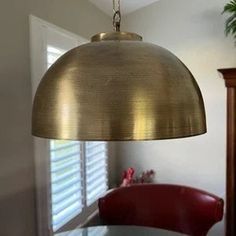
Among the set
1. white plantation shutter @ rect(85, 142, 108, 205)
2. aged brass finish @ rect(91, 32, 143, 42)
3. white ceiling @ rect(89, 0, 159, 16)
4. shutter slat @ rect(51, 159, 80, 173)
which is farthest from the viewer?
white ceiling @ rect(89, 0, 159, 16)

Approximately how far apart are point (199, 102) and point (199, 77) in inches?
84.9

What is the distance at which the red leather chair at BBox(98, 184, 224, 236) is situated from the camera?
191 centimetres

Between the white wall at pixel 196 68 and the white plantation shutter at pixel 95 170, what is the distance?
476 mm

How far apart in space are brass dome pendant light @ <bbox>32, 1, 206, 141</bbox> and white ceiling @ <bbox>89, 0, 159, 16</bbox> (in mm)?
1897

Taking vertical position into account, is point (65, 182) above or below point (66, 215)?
above

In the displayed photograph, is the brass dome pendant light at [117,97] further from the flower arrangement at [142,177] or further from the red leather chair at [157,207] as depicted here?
the flower arrangement at [142,177]

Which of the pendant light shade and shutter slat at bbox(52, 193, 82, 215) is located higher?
the pendant light shade

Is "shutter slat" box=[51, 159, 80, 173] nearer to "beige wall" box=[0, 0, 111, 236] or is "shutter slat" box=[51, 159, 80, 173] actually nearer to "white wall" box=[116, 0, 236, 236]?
"beige wall" box=[0, 0, 111, 236]

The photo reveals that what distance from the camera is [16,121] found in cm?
155

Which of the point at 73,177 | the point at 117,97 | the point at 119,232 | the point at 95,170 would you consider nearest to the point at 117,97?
the point at 117,97

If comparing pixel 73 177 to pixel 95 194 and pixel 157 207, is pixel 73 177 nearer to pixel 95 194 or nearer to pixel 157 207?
pixel 95 194

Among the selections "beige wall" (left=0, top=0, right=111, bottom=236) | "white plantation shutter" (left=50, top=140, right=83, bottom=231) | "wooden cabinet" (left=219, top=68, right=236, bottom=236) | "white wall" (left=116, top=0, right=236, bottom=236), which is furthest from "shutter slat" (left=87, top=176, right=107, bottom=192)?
"wooden cabinet" (left=219, top=68, right=236, bottom=236)

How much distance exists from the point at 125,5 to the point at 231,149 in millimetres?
1448

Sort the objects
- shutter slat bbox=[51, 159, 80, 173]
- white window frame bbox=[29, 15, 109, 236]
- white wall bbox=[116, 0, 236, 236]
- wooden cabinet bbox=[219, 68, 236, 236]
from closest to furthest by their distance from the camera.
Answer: white window frame bbox=[29, 15, 109, 236], shutter slat bbox=[51, 159, 80, 173], wooden cabinet bbox=[219, 68, 236, 236], white wall bbox=[116, 0, 236, 236]
